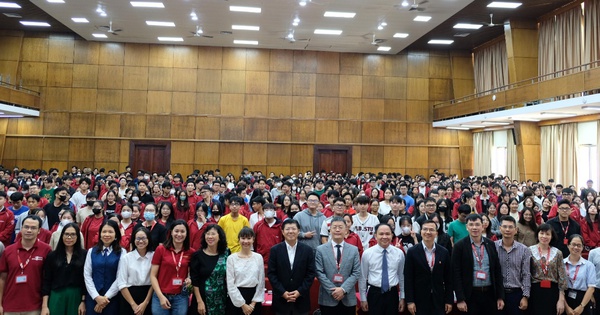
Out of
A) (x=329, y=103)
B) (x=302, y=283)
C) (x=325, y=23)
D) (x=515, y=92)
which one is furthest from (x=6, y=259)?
(x=329, y=103)

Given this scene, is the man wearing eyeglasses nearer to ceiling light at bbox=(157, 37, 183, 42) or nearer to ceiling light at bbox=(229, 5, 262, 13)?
ceiling light at bbox=(229, 5, 262, 13)

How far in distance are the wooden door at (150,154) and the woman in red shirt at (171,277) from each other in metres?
15.5

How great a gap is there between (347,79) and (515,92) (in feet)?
24.5

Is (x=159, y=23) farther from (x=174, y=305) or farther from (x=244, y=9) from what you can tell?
(x=174, y=305)

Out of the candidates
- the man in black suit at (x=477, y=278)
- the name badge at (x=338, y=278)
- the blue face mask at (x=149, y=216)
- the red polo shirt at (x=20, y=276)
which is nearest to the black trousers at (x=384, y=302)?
the name badge at (x=338, y=278)

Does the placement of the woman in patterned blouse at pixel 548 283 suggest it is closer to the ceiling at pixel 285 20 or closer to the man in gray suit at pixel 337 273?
the man in gray suit at pixel 337 273

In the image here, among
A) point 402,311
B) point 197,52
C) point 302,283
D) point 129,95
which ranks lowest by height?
point 402,311

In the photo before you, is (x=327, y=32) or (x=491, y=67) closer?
(x=327, y=32)

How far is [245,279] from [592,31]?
49.7ft

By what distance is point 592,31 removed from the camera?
46.6ft

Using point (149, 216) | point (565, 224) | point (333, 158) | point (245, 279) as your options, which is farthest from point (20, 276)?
point (333, 158)

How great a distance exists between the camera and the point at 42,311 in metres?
4.20

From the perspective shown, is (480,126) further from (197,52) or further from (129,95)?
(129,95)

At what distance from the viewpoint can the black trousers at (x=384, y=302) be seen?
179 inches
